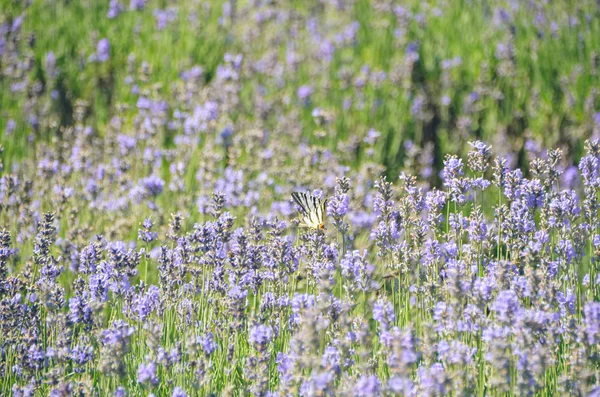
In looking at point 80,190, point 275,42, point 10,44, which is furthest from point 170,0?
point 80,190

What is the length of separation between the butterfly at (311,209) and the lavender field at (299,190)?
4 cm

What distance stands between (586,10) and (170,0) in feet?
13.7

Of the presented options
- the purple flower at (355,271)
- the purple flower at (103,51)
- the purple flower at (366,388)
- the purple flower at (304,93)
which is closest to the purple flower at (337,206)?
the purple flower at (355,271)

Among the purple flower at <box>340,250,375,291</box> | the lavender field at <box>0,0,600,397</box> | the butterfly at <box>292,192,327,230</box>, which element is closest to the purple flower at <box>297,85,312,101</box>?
the lavender field at <box>0,0,600,397</box>

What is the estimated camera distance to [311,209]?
3275mm

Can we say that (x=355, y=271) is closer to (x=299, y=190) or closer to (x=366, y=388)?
(x=366, y=388)

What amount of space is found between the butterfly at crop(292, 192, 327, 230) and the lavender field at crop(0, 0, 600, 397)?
1.6 inches

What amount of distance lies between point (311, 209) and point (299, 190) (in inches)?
41.1

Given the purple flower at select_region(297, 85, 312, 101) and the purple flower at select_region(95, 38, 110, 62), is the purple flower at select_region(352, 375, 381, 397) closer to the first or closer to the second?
the purple flower at select_region(297, 85, 312, 101)

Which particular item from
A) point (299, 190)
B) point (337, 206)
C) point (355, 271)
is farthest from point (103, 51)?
point (355, 271)

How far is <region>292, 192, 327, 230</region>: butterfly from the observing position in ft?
10.6

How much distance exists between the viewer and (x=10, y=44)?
6070 mm

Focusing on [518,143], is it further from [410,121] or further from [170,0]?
[170,0]

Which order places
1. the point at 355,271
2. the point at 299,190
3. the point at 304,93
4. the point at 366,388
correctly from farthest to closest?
the point at 304,93, the point at 299,190, the point at 355,271, the point at 366,388
